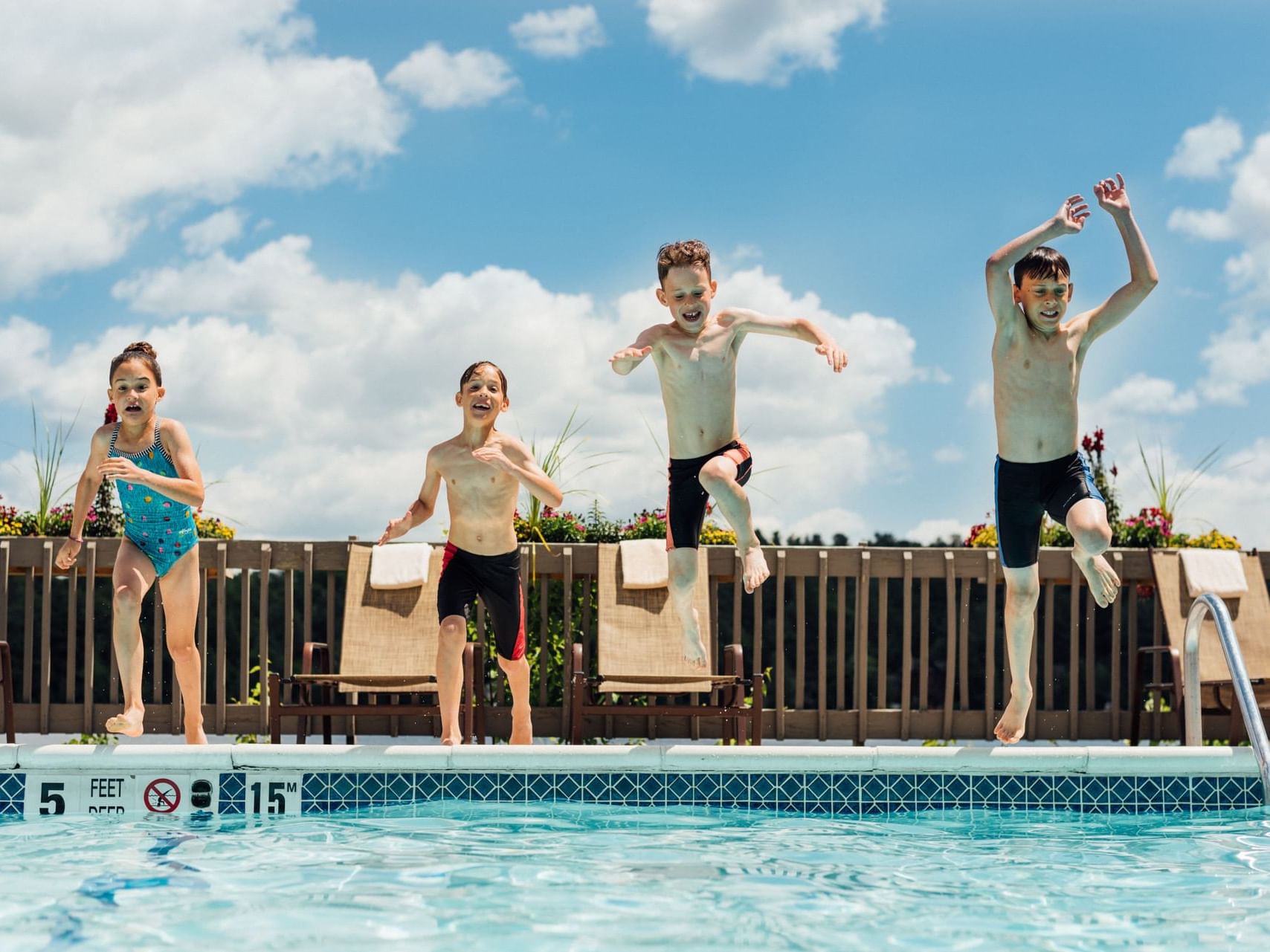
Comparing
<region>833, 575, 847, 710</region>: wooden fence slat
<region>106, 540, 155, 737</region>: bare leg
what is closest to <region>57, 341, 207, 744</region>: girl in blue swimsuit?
<region>106, 540, 155, 737</region>: bare leg

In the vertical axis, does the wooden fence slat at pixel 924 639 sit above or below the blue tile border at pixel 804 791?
above

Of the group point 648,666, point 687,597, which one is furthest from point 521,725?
point 648,666

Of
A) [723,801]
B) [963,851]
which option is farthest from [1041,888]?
[723,801]

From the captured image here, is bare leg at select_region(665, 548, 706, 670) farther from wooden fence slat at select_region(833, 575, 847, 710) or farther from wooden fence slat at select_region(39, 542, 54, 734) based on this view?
wooden fence slat at select_region(39, 542, 54, 734)

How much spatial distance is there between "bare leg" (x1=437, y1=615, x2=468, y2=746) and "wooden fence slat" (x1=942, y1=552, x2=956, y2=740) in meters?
3.49

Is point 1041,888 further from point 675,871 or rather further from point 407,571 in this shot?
point 407,571

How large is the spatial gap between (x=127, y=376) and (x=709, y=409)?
2650mm

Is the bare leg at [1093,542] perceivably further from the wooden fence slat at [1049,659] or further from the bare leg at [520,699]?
the wooden fence slat at [1049,659]

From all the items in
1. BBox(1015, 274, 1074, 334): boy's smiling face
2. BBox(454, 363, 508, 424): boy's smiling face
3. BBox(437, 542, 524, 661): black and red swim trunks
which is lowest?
BBox(437, 542, 524, 661): black and red swim trunks

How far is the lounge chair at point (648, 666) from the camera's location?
22.8 feet

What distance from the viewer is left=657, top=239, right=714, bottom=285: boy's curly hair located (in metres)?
5.68

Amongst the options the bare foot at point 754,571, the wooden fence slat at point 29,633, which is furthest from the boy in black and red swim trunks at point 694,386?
the wooden fence slat at point 29,633

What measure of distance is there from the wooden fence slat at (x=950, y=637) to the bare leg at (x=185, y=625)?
14.8 ft

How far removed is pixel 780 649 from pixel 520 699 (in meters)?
2.41
